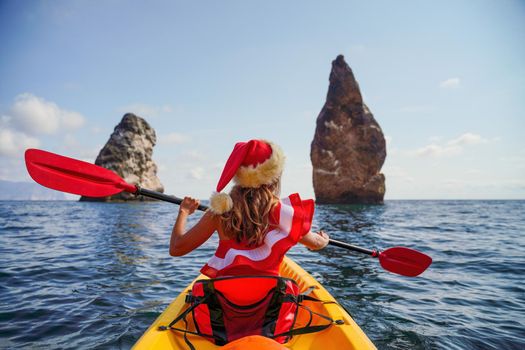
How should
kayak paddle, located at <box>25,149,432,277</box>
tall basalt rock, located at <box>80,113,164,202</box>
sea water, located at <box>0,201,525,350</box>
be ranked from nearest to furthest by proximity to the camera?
1. kayak paddle, located at <box>25,149,432,277</box>
2. sea water, located at <box>0,201,525,350</box>
3. tall basalt rock, located at <box>80,113,164,202</box>

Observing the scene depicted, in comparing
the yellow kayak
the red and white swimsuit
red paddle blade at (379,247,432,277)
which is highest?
the red and white swimsuit

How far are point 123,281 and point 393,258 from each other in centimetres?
408

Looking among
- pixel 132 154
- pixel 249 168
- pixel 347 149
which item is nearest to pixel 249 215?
pixel 249 168

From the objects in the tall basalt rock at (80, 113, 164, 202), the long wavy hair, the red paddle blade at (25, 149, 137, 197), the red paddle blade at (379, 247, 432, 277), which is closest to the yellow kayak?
the long wavy hair

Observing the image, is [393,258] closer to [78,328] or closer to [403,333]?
[403,333]

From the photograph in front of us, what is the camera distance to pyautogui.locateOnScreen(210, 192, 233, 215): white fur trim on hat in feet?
6.30

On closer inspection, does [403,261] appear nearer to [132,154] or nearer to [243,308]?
[243,308]

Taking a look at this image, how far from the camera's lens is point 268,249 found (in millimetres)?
1994

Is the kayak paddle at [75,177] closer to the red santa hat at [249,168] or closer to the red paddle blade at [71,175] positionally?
the red paddle blade at [71,175]

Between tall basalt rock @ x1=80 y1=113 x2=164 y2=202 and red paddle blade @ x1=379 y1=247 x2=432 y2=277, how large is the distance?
48.4 m

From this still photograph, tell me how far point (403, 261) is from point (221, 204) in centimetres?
291

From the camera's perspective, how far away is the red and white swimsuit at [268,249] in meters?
1.97

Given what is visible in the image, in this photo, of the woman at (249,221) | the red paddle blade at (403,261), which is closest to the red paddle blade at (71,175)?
the woman at (249,221)

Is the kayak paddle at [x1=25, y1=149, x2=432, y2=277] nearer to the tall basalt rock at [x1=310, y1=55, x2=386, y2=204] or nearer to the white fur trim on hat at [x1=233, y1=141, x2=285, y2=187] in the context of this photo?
the white fur trim on hat at [x1=233, y1=141, x2=285, y2=187]
